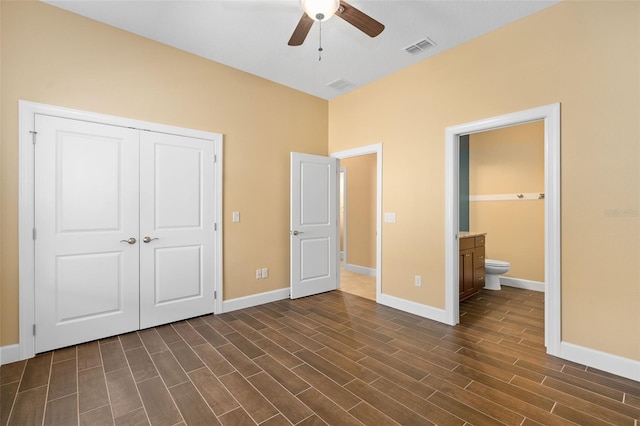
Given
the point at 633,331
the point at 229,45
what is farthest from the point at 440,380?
the point at 229,45

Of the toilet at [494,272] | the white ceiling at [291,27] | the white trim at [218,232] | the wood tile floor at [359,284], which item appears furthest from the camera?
the wood tile floor at [359,284]

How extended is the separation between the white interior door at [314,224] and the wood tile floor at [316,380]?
113 cm

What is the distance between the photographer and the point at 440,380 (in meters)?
2.17

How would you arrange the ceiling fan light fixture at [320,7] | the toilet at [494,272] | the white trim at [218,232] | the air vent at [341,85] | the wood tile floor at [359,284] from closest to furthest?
the ceiling fan light fixture at [320,7]
the white trim at [218,232]
the air vent at [341,85]
the toilet at [494,272]
the wood tile floor at [359,284]

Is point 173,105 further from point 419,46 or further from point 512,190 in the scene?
point 512,190

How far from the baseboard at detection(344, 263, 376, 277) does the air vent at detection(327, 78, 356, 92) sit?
3.37m

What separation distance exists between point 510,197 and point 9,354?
643 cm

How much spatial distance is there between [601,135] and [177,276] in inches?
167

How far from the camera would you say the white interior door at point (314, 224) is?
4211 millimetres

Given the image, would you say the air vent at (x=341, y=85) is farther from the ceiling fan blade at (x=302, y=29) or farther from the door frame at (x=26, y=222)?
the door frame at (x=26, y=222)

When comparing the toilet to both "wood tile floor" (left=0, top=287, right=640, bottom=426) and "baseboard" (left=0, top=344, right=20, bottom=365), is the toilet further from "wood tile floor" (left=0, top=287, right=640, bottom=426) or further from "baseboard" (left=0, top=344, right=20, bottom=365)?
"baseboard" (left=0, top=344, right=20, bottom=365)

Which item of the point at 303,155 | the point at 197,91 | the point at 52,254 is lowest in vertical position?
the point at 52,254

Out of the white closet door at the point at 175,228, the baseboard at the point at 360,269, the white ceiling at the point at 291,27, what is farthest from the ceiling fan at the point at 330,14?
the baseboard at the point at 360,269

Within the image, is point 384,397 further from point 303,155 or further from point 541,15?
point 541,15
